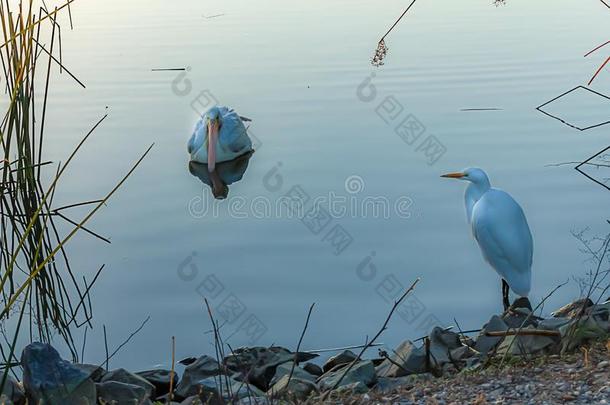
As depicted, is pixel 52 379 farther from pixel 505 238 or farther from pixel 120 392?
pixel 505 238

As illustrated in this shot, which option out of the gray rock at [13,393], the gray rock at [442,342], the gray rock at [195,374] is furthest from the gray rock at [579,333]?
the gray rock at [13,393]

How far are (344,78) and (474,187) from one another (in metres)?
4.13

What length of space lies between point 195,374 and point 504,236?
6.92 ft

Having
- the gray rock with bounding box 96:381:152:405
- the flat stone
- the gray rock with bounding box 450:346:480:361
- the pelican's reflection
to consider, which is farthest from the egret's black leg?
the pelican's reflection

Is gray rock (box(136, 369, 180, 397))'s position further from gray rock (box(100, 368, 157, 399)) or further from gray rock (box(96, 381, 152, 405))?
gray rock (box(96, 381, 152, 405))

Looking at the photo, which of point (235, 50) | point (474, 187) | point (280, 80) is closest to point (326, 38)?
point (235, 50)

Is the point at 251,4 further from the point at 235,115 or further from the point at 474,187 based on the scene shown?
the point at 474,187

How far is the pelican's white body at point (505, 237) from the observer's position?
5.97m

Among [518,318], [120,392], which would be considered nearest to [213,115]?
[518,318]

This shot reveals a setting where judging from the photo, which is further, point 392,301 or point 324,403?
point 392,301

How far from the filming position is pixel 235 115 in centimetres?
996

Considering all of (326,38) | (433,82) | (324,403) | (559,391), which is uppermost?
(326,38)

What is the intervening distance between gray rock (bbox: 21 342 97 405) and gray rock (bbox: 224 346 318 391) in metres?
0.78

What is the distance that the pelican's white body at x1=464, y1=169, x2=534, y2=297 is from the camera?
19.6ft
